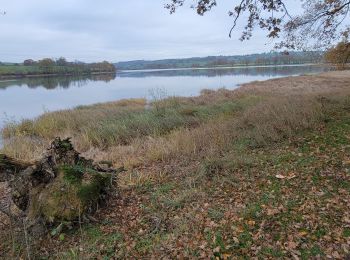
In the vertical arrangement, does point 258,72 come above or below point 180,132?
above

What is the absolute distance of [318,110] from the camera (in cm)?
1012

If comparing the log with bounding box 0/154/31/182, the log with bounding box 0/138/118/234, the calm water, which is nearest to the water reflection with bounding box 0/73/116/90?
the calm water

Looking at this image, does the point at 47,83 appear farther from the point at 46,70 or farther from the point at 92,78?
the point at 46,70

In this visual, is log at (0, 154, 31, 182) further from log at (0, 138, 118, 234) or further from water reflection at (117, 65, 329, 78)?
water reflection at (117, 65, 329, 78)

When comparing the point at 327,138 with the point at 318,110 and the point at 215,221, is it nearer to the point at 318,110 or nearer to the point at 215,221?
the point at 318,110

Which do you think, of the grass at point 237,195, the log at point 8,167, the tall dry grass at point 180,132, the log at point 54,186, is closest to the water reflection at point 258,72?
the tall dry grass at point 180,132

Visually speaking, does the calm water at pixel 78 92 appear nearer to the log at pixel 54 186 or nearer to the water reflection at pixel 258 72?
the water reflection at pixel 258 72

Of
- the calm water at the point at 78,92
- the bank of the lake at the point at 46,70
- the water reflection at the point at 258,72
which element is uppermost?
the bank of the lake at the point at 46,70

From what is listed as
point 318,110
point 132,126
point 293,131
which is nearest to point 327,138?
point 293,131

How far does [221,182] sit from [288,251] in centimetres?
226

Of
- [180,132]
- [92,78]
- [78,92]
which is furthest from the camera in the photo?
[92,78]

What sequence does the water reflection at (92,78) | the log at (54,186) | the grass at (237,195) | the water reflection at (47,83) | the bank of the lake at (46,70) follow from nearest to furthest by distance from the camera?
the grass at (237,195)
the log at (54,186)
the water reflection at (47,83)
the water reflection at (92,78)
the bank of the lake at (46,70)

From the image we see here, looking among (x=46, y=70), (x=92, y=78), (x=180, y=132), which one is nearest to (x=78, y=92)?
(x=180, y=132)

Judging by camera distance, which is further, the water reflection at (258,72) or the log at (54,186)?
the water reflection at (258,72)
